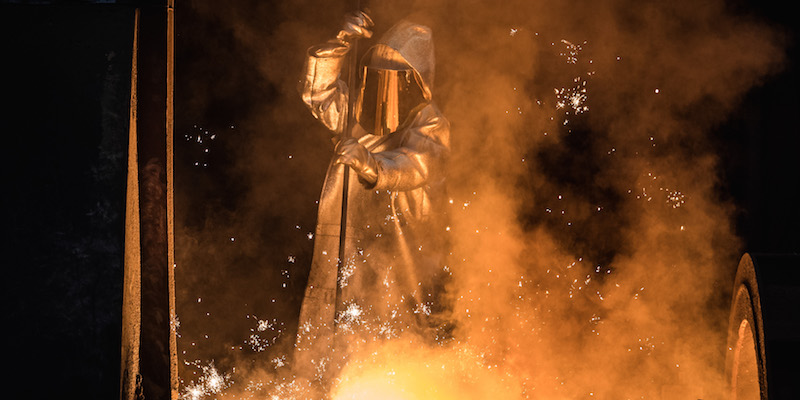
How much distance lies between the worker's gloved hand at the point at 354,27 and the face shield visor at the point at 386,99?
28cm

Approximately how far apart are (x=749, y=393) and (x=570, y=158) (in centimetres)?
173

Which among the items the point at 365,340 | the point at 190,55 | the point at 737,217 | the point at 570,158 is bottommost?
the point at 365,340

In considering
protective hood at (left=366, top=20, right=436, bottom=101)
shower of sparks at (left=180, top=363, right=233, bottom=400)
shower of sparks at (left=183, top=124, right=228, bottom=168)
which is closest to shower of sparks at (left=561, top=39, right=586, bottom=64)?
protective hood at (left=366, top=20, right=436, bottom=101)

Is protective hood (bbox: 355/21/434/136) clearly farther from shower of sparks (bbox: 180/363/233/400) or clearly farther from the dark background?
the dark background

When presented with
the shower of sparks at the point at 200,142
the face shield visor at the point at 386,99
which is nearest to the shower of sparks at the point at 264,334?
the shower of sparks at the point at 200,142

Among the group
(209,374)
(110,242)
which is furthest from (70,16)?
(209,374)

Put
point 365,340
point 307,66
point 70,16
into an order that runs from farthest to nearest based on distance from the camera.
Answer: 1. point 365,340
2. point 307,66
3. point 70,16

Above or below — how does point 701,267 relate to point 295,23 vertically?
below

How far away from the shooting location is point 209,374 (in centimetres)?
383

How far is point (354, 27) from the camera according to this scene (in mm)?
3164

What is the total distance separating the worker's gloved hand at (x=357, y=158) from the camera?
299cm

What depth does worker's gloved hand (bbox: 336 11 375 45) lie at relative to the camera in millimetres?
3170

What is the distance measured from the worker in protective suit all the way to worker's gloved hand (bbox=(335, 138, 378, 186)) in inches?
4.7

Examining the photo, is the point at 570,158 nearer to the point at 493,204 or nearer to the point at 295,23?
the point at 493,204
